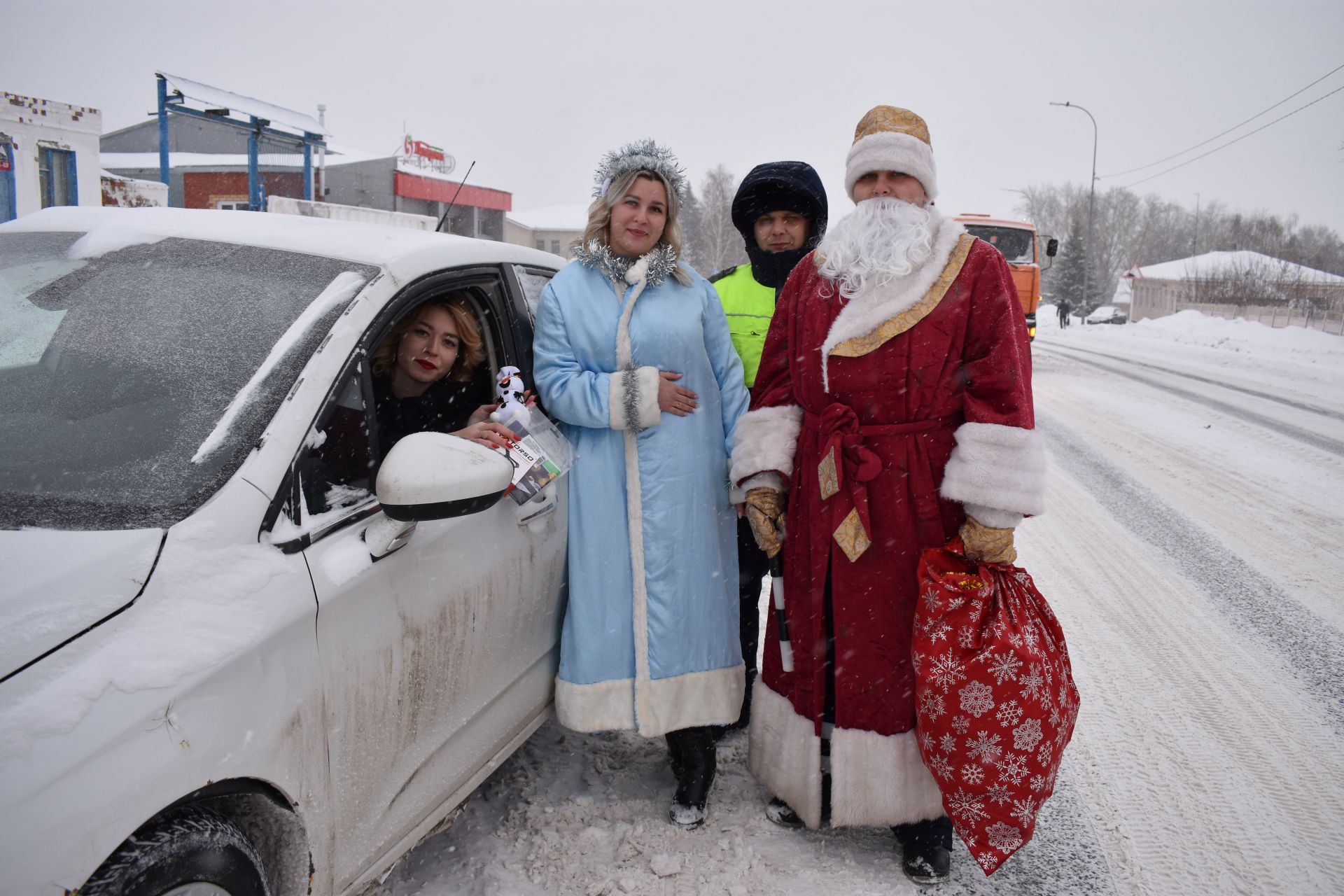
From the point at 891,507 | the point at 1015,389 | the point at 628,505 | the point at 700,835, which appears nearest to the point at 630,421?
the point at 628,505

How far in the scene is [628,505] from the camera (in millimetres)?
2654

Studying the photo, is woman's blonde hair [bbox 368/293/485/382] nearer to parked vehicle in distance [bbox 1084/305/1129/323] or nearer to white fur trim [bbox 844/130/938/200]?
white fur trim [bbox 844/130/938/200]

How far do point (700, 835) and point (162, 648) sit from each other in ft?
5.90

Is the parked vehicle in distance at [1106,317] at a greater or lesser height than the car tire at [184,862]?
greater

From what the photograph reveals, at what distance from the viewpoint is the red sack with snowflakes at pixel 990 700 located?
223cm

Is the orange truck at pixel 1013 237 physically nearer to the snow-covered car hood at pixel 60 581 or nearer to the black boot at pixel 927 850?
the black boot at pixel 927 850

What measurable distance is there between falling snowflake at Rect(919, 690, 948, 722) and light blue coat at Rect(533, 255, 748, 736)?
2.25 feet

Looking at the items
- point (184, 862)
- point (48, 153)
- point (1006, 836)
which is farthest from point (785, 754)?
point (48, 153)

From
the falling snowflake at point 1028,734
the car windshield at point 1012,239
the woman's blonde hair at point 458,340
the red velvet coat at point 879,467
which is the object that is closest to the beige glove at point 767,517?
the red velvet coat at point 879,467

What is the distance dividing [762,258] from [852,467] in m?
1.17

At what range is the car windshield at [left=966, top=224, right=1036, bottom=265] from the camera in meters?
17.3

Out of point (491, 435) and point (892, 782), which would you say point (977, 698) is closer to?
point (892, 782)

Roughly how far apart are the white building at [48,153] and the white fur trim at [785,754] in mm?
14850

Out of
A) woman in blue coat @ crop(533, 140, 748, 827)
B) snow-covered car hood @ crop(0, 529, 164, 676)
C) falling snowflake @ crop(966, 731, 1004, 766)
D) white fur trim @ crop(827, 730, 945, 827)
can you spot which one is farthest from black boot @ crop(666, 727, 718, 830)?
snow-covered car hood @ crop(0, 529, 164, 676)
